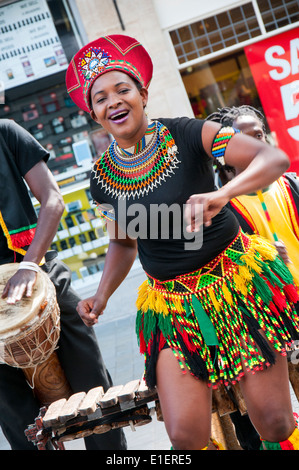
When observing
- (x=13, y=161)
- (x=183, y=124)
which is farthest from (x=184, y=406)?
A: (x=13, y=161)

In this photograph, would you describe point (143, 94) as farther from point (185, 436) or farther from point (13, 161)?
point (185, 436)

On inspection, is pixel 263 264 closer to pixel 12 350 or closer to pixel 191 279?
pixel 191 279

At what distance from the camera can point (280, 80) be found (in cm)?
852

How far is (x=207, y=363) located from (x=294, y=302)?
0.50 m

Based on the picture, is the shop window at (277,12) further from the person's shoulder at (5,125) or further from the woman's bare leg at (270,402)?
the woman's bare leg at (270,402)

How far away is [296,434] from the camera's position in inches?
94.0

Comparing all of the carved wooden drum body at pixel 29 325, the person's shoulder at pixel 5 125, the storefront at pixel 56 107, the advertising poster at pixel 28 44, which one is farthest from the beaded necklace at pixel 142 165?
the advertising poster at pixel 28 44

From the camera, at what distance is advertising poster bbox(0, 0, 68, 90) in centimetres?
846

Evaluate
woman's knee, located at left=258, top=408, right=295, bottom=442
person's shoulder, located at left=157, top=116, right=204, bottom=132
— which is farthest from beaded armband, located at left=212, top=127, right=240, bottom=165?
woman's knee, located at left=258, top=408, right=295, bottom=442

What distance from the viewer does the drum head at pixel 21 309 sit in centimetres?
279

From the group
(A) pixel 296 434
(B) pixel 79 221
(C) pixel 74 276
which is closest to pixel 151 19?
(B) pixel 79 221

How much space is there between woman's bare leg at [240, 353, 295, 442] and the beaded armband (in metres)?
0.87

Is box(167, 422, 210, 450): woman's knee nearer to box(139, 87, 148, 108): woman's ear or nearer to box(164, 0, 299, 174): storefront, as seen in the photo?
box(139, 87, 148, 108): woman's ear

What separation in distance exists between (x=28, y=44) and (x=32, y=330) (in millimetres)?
6709
